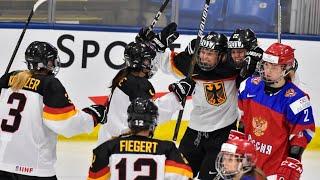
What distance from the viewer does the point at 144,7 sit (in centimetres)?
720

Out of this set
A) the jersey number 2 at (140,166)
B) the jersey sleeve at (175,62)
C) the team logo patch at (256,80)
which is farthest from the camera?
the jersey sleeve at (175,62)

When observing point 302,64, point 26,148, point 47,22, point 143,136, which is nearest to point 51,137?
point 26,148

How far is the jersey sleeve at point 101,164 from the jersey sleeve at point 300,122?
1064mm

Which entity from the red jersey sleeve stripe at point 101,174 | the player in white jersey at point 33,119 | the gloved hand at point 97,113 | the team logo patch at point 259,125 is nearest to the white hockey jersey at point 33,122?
the player in white jersey at point 33,119

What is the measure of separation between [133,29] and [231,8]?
0.92 metres

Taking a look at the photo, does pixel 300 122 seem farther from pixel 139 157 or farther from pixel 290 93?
pixel 139 157

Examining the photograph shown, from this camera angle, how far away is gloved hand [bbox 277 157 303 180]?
380 cm

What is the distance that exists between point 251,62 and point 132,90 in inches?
30.8

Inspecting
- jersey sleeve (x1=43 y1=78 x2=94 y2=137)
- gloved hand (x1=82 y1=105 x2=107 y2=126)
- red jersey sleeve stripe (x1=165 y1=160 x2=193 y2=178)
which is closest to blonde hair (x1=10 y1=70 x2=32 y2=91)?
jersey sleeve (x1=43 y1=78 x2=94 y2=137)

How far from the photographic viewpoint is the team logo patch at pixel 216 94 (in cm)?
464

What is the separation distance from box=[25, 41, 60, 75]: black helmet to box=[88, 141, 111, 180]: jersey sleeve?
0.80 metres

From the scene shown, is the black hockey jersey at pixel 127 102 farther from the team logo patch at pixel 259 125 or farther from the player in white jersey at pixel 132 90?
the team logo patch at pixel 259 125

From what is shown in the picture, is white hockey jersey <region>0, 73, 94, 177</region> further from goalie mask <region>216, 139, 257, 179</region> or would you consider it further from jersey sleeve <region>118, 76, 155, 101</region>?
goalie mask <region>216, 139, 257, 179</region>

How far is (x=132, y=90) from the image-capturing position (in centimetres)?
426
